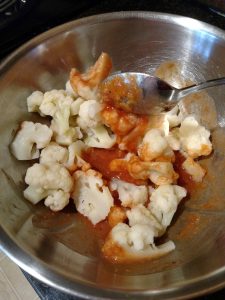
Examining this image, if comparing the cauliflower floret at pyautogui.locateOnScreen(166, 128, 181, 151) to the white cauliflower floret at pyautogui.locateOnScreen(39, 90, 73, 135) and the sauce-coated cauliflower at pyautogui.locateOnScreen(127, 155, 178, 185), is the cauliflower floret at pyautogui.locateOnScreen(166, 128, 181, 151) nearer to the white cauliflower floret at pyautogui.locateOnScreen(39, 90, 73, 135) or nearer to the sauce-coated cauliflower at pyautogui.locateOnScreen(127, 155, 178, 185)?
the sauce-coated cauliflower at pyautogui.locateOnScreen(127, 155, 178, 185)

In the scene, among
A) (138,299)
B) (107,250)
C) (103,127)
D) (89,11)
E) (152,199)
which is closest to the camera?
(138,299)

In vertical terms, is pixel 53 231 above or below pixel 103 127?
below

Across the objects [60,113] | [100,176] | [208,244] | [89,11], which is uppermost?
[89,11]

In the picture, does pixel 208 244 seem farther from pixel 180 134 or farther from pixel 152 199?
pixel 180 134

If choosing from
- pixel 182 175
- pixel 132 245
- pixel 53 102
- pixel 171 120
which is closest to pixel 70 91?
pixel 53 102

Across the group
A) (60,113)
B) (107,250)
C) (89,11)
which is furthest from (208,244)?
(89,11)
